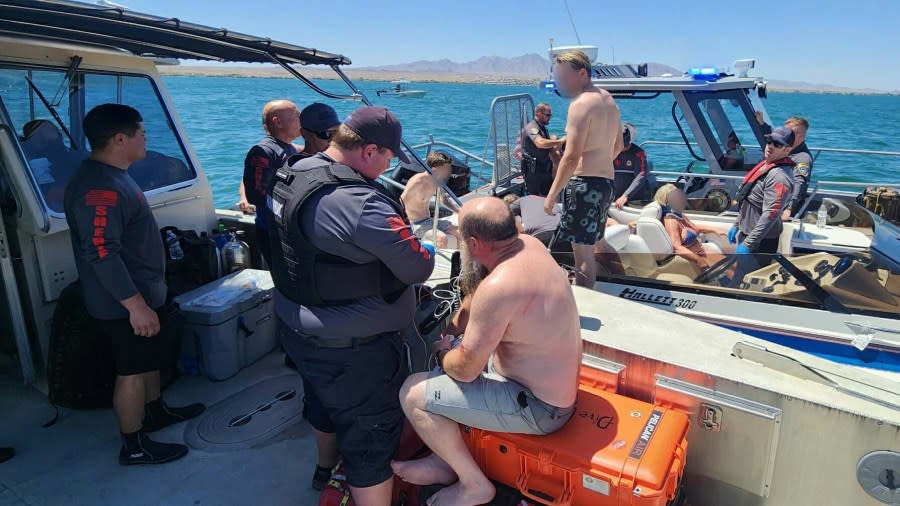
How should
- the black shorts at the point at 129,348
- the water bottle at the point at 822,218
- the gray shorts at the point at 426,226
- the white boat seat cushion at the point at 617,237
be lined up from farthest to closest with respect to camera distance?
the water bottle at the point at 822,218, the gray shorts at the point at 426,226, the white boat seat cushion at the point at 617,237, the black shorts at the point at 129,348

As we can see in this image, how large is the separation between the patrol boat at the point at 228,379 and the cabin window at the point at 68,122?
0.01 meters

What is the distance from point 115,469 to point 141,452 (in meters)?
0.14

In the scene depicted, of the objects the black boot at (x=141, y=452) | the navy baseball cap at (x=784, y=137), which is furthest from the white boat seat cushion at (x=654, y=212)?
the black boot at (x=141, y=452)

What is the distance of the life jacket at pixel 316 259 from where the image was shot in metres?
2.05

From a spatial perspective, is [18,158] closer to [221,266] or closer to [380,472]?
[221,266]

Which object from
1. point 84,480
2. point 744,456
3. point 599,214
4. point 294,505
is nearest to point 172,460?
point 84,480

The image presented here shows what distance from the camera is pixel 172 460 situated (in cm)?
285

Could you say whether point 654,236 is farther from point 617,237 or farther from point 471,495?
point 471,495

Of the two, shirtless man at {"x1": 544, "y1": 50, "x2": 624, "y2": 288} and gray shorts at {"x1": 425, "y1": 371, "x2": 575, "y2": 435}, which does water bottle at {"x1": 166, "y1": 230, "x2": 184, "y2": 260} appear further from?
shirtless man at {"x1": 544, "y1": 50, "x2": 624, "y2": 288}

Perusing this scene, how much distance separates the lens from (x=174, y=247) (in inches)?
147

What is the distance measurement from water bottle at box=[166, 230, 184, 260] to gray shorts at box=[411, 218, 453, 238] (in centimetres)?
176

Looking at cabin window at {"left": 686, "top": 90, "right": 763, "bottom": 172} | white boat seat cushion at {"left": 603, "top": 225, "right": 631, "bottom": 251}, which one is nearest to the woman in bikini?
white boat seat cushion at {"left": 603, "top": 225, "right": 631, "bottom": 251}

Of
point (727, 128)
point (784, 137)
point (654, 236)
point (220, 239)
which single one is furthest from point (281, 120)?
point (727, 128)

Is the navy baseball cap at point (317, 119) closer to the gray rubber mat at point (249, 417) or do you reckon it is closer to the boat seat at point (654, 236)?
the gray rubber mat at point (249, 417)
